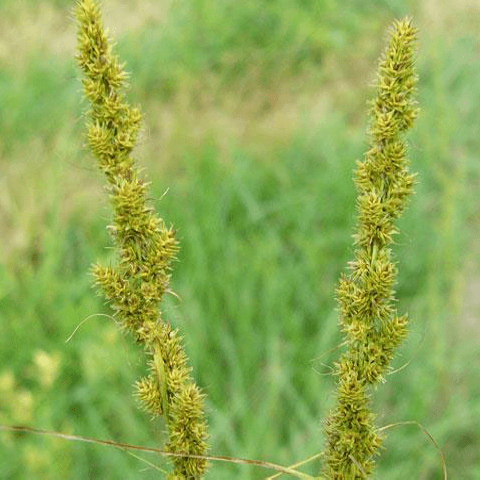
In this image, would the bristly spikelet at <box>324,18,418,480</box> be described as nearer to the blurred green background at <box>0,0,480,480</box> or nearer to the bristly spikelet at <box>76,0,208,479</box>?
the bristly spikelet at <box>76,0,208,479</box>

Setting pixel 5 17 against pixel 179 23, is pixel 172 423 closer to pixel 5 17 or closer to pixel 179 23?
pixel 179 23

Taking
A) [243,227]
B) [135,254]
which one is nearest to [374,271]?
[135,254]

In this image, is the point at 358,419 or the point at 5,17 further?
the point at 5,17

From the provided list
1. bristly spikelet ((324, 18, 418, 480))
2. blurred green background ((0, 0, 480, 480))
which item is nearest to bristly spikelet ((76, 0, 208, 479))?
bristly spikelet ((324, 18, 418, 480))

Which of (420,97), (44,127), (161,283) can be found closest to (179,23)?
→ (44,127)

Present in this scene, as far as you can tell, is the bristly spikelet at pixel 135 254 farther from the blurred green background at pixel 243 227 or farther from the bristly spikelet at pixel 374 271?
the blurred green background at pixel 243 227

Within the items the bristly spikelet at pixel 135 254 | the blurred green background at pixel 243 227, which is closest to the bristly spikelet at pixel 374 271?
the bristly spikelet at pixel 135 254
